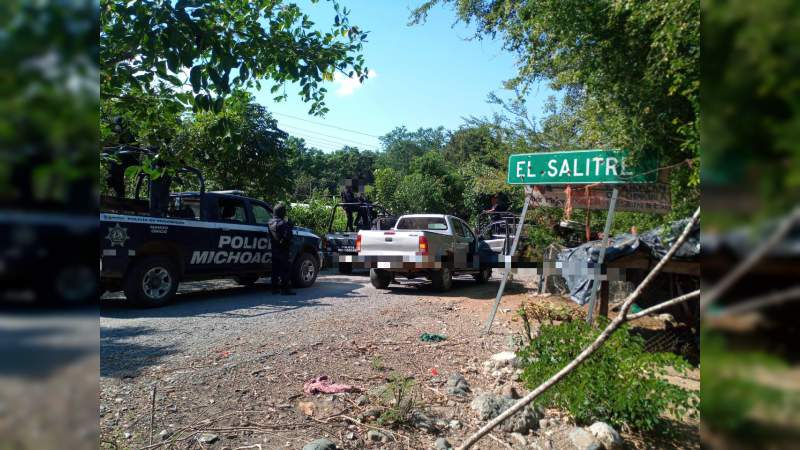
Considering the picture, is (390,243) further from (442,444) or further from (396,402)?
(442,444)

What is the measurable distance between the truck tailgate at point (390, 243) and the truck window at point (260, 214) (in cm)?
194

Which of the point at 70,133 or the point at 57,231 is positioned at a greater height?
the point at 70,133

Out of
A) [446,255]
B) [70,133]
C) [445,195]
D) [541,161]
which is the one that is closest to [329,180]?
[445,195]

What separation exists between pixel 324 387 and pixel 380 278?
267 inches

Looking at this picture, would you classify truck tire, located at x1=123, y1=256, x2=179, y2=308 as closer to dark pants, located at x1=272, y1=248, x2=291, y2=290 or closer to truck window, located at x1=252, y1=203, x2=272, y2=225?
dark pants, located at x1=272, y1=248, x2=291, y2=290

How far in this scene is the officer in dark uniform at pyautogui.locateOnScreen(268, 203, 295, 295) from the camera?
30.3 ft

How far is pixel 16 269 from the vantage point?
→ 1.83ft

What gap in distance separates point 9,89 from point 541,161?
5693 mm

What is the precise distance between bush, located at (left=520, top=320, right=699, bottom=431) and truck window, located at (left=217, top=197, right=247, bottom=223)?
664 cm

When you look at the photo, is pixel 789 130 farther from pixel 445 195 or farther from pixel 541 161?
pixel 445 195

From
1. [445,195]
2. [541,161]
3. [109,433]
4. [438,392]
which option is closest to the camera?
[109,433]

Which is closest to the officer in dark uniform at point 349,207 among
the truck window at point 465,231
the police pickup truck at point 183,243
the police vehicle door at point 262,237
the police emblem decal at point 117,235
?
the truck window at point 465,231

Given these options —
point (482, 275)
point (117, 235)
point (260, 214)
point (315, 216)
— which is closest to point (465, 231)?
point (482, 275)

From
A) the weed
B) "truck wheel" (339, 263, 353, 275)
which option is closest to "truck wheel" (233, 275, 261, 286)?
"truck wheel" (339, 263, 353, 275)
